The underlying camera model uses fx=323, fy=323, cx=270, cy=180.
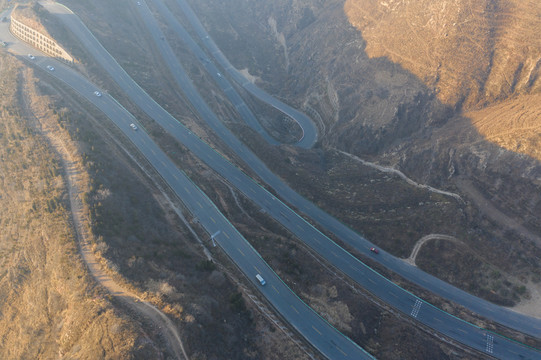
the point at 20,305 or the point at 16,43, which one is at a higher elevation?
the point at 16,43

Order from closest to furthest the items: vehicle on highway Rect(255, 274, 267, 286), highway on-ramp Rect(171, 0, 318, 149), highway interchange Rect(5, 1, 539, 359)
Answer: highway interchange Rect(5, 1, 539, 359)
vehicle on highway Rect(255, 274, 267, 286)
highway on-ramp Rect(171, 0, 318, 149)

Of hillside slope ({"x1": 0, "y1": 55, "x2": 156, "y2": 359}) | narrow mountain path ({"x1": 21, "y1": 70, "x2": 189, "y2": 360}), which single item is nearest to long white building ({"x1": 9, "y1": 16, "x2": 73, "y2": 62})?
narrow mountain path ({"x1": 21, "y1": 70, "x2": 189, "y2": 360})

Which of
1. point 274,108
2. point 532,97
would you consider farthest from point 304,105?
point 532,97

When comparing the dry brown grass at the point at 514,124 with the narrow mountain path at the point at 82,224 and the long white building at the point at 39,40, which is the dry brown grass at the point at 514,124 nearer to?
the narrow mountain path at the point at 82,224

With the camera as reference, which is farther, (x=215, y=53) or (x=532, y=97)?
(x=215, y=53)

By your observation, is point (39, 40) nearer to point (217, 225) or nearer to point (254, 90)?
point (254, 90)

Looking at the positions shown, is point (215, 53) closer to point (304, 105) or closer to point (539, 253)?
point (304, 105)

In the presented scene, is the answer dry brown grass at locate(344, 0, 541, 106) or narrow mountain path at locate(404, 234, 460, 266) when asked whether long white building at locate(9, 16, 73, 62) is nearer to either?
dry brown grass at locate(344, 0, 541, 106)

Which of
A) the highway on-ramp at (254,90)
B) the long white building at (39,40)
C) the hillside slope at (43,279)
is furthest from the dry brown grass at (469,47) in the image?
the long white building at (39,40)

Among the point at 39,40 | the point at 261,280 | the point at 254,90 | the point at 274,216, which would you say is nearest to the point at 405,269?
the point at 274,216
